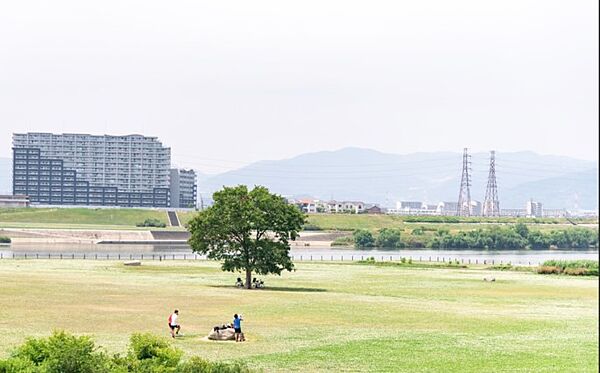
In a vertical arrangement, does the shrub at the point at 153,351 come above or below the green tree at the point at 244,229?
below

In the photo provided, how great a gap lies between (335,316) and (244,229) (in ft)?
85.1

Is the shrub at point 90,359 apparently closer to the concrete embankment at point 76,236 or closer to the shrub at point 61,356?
the shrub at point 61,356

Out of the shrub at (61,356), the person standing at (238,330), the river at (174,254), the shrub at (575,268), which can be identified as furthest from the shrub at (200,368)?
the river at (174,254)

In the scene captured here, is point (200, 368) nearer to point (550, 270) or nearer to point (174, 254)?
point (550, 270)

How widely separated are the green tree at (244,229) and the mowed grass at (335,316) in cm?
212

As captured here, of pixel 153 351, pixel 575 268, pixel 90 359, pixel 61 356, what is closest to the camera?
pixel 61 356

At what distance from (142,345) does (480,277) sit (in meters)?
71.2

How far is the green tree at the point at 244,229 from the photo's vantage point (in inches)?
3174

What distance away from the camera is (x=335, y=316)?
55625 millimetres

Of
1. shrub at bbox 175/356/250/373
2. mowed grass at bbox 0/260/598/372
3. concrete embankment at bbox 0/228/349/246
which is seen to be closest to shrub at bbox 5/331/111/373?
shrub at bbox 175/356/250/373

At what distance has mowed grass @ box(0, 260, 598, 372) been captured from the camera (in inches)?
1592

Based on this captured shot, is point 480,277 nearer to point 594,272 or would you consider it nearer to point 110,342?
point 594,272

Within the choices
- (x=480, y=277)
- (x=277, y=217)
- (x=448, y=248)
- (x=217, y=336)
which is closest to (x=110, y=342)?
(x=217, y=336)

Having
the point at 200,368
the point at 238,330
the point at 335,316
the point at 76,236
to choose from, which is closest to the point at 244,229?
the point at 335,316
